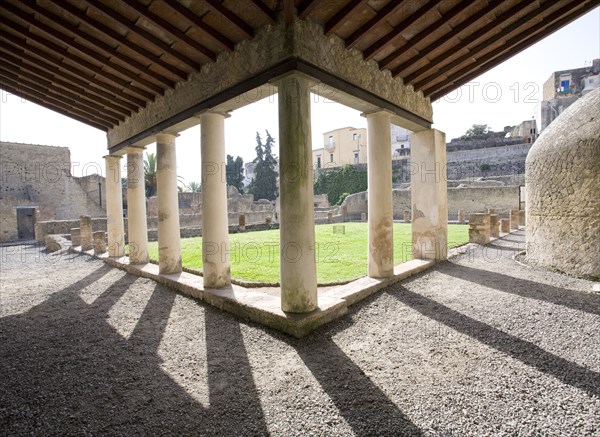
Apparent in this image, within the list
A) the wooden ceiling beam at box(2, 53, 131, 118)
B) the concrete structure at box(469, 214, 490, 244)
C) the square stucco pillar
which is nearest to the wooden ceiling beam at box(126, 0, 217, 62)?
the wooden ceiling beam at box(2, 53, 131, 118)

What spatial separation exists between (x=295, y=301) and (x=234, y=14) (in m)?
3.55

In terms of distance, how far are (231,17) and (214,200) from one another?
2643 millimetres

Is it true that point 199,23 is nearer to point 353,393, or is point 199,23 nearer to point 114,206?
point 353,393

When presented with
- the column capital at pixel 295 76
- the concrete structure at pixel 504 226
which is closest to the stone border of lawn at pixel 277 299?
the column capital at pixel 295 76

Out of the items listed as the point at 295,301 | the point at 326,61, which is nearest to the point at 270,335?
the point at 295,301

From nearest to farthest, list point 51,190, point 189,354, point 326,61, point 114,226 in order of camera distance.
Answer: point 189,354
point 326,61
point 114,226
point 51,190

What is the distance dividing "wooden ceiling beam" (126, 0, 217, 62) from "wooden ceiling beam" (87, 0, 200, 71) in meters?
0.31

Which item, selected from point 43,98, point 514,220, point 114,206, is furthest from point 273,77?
point 514,220

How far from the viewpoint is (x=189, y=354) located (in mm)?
3402

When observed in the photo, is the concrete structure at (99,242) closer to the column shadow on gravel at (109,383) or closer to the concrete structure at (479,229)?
the column shadow on gravel at (109,383)

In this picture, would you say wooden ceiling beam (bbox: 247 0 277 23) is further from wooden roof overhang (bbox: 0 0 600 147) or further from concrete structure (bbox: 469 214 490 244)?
concrete structure (bbox: 469 214 490 244)

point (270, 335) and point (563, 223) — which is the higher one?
point (563, 223)

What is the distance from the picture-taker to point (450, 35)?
446 cm

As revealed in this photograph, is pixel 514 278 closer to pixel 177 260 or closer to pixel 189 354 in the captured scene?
pixel 189 354
